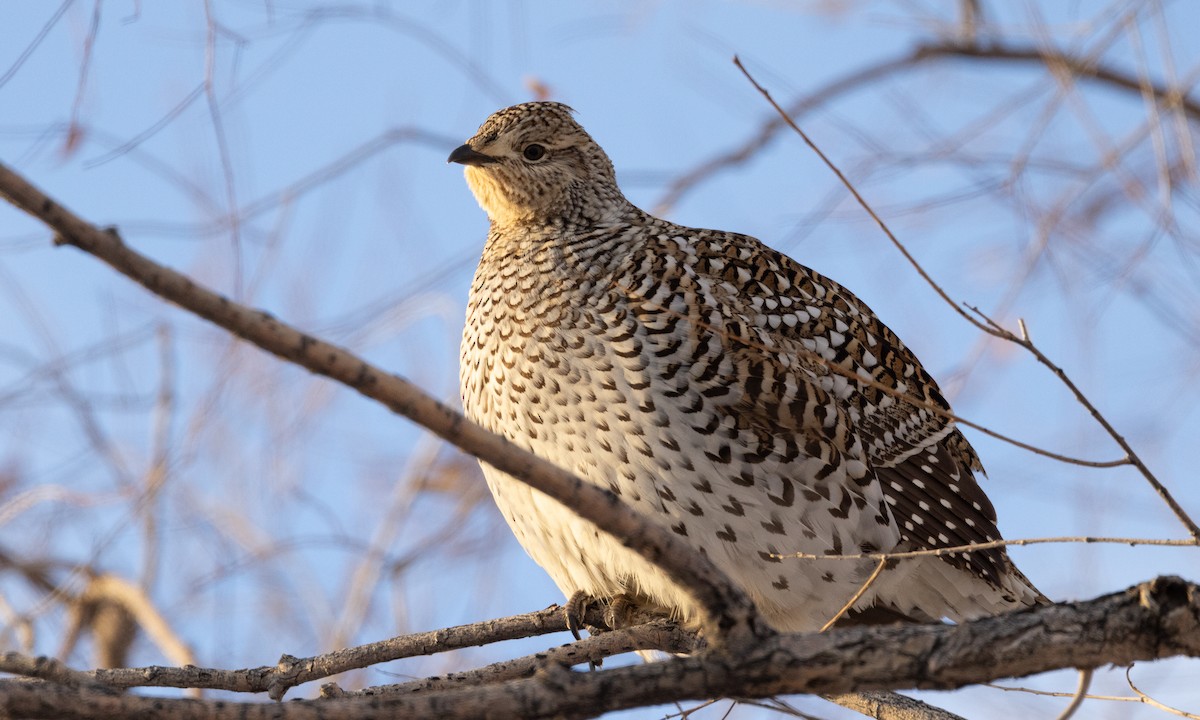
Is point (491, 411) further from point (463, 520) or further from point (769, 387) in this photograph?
point (463, 520)

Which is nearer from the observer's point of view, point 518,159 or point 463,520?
point 518,159

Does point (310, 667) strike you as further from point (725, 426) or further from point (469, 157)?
point (469, 157)

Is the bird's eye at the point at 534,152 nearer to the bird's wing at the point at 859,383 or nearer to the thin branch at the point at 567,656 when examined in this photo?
the bird's wing at the point at 859,383

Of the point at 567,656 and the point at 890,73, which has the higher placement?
the point at 890,73

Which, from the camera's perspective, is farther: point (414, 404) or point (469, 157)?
point (469, 157)

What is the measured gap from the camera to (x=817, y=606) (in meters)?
5.02

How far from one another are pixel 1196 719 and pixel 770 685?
1.41 metres

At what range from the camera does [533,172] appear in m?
6.07

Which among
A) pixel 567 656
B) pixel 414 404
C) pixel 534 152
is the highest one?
pixel 534 152

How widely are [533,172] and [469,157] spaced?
1.03ft

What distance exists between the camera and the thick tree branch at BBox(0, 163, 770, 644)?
2115mm

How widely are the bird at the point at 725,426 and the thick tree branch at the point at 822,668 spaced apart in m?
1.65

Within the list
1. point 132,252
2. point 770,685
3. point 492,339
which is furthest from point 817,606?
→ point 132,252

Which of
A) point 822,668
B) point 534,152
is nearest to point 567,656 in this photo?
point 822,668
